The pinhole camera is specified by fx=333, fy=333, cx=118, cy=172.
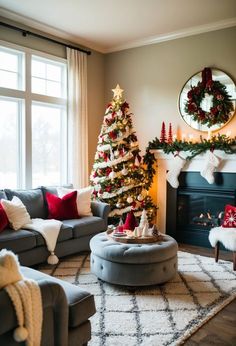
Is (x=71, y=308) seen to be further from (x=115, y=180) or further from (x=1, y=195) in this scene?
(x=115, y=180)

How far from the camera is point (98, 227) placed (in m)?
4.68

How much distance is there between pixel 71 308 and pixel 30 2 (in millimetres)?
3990

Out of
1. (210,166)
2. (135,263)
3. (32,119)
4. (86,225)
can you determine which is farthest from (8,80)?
(135,263)

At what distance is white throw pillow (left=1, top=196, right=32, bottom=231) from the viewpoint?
3.93 metres

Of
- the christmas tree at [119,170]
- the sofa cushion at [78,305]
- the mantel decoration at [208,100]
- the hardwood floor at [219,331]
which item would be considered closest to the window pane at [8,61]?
the christmas tree at [119,170]

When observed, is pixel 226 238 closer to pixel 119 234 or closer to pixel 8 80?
pixel 119 234

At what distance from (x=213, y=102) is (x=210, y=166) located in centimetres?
99

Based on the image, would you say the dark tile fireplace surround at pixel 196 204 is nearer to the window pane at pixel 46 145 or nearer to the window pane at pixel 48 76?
the window pane at pixel 46 145

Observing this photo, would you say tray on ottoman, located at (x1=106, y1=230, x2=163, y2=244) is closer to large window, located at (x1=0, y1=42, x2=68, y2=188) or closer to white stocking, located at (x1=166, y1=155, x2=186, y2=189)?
white stocking, located at (x1=166, y1=155, x2=186, y2=189)

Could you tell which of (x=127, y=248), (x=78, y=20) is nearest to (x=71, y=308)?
(x=127, y=248)

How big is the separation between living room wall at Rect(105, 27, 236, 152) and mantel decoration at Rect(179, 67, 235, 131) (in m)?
0.10

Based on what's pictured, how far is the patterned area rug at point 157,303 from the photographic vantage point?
2512mm

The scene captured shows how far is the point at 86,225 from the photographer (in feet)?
14.7

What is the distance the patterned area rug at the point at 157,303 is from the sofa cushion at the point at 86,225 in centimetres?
43
